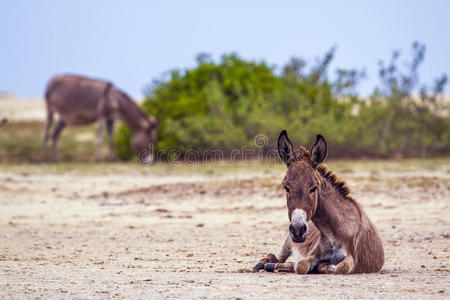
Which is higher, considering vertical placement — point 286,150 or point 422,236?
point 286,150

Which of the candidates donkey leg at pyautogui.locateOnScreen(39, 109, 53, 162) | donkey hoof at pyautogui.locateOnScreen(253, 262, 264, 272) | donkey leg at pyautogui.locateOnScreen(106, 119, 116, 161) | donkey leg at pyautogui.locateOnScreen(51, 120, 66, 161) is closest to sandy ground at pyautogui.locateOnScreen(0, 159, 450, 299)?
donkey hoof at pyautogui.locateOnScreen(253, 262, 264, 272)

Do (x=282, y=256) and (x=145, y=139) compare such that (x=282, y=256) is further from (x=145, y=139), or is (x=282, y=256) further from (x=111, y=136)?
(x=111, y=136)

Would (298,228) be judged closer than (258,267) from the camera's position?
Yes

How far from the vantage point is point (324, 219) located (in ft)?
21.5

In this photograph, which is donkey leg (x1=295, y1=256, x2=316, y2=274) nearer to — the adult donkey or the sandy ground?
the sandy ground

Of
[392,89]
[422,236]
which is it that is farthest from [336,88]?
[422,236]

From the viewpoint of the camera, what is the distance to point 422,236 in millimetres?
9180

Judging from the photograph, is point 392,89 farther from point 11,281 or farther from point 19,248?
point 11,281

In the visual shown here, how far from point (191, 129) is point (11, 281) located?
1838 cm

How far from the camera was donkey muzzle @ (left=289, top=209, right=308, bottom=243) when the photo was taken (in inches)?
231

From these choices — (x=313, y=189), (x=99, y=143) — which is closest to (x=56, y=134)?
(x=99, y=143)

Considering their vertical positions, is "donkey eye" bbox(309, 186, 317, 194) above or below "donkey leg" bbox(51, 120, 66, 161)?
below

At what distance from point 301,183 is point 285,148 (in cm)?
43

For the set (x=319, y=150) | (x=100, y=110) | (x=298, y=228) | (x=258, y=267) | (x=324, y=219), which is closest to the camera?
(x=298, y=228)
